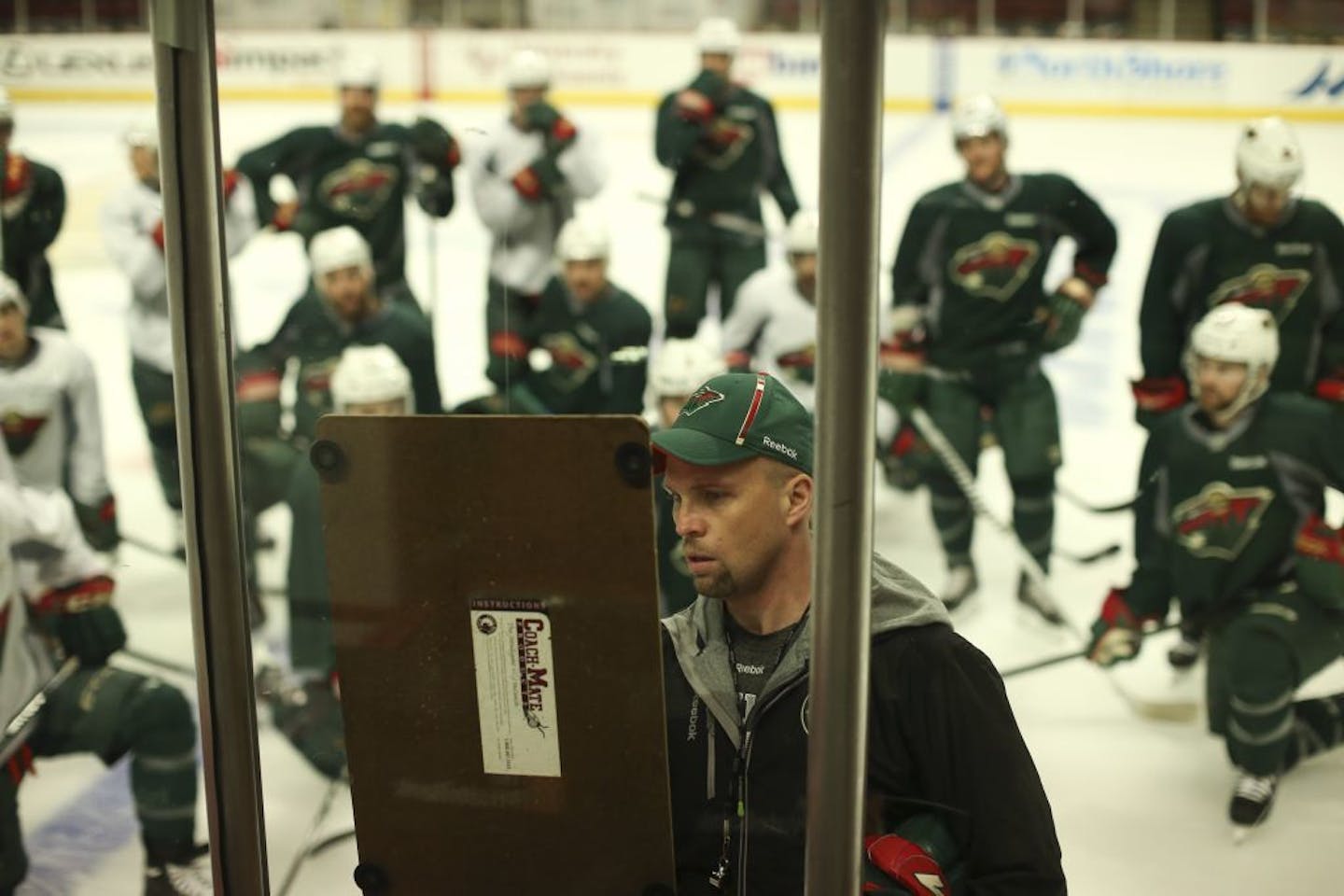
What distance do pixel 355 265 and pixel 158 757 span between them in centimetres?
108

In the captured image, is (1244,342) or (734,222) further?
(734,222)

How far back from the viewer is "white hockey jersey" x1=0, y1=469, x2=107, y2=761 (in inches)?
78.6

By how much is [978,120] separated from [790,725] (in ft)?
9.71

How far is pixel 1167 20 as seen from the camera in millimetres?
8141

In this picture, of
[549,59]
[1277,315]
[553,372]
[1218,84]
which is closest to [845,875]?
[553,372]

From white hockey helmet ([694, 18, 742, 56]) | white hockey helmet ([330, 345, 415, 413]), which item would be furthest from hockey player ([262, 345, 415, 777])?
white hockey helmet ([694, 18, 742, 56])

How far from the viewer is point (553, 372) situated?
161cm

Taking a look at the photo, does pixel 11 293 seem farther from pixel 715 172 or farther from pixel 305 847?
pixel 715 172

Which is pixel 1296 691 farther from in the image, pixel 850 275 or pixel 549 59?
pixel 549 59

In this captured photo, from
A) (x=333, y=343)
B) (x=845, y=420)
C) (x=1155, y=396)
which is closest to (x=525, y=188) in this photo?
(x=333, y=343)

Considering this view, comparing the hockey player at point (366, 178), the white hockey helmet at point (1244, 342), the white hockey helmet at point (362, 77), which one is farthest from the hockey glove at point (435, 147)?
the white hockey helmet at point (1244, 342)

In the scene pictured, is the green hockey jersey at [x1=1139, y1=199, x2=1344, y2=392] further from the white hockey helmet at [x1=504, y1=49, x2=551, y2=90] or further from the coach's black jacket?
the white hockey helmet at [x1=504, y1=49, x2=551, y2=90]

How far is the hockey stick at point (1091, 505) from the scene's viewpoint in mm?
2842

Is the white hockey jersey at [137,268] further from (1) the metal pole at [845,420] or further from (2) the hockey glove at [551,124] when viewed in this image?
(1) the metal pole at [845,420]
